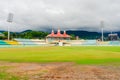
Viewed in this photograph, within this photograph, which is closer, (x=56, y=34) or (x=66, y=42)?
(x=66, y=42)

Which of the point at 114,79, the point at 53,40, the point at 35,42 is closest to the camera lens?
the point at 114,79

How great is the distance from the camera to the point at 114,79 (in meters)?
13.0

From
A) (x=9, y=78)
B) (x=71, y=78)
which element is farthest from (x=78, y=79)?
(x=9, y=78)

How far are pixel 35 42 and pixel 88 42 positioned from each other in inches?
1190

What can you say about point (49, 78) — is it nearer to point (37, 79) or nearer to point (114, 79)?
point (37, 79)

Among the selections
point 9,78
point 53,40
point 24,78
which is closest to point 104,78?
point 24,78

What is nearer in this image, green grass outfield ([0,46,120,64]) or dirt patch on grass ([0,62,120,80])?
dirt patch on grass ([0,62,120,80])

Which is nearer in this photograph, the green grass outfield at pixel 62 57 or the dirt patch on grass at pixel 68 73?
the dirt patch on grass at pixel 68 73

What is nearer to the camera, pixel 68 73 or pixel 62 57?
pixel 68 73

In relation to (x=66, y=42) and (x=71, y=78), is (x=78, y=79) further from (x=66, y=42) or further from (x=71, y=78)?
(x=66, y=42)

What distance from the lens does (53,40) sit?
144 metres

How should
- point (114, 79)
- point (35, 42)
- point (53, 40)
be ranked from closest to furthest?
point (114, 79) → point (35, 42) → point (53, 40)

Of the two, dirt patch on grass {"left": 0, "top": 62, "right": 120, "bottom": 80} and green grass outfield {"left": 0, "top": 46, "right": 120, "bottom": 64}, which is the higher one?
dirt patch on grass {"left": 0, "top": 62, "right": 120, "bottom": 80}

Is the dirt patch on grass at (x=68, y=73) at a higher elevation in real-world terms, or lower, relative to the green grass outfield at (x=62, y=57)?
higher
